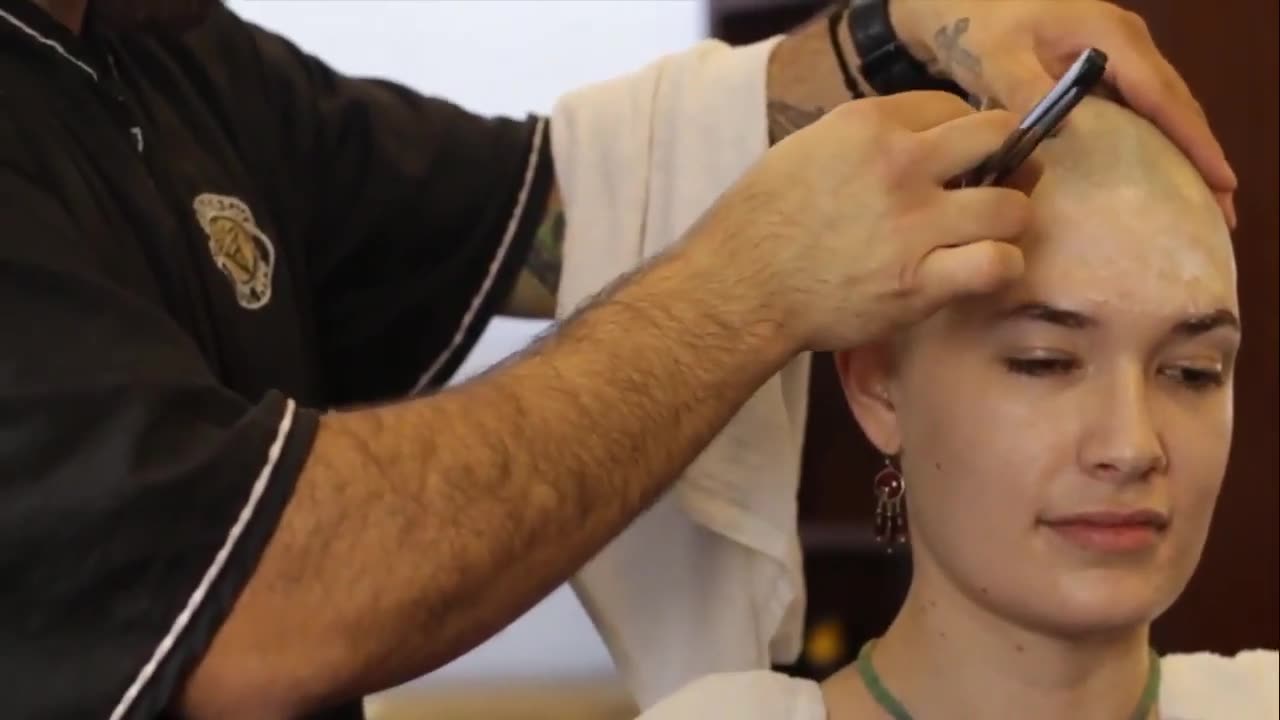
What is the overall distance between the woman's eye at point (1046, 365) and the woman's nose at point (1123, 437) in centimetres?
2

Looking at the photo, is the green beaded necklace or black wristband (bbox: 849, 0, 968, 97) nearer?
the green beaded necklace

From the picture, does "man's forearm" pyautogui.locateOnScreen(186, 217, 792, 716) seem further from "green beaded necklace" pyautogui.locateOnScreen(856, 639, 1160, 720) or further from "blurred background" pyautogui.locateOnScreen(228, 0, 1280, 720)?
"blurred background" pyautogui.locateOnScreen(228, 0, 1280, 720)

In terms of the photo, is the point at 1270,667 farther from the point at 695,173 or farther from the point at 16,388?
the point at 16,388

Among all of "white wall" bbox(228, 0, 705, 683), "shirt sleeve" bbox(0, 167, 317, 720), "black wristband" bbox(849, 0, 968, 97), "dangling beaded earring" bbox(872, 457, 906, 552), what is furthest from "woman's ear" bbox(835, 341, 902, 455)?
"white wall" bbox(228, 0, 705, 683)

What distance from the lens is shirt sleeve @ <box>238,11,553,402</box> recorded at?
52.0 inches

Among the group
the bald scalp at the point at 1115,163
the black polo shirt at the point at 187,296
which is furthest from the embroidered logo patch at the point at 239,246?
the bald scalp at the point at 1115,163

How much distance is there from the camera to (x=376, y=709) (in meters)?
1.74

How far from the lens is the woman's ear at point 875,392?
3.52 ft

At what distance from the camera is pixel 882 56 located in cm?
120

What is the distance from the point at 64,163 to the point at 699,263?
1.34 feet

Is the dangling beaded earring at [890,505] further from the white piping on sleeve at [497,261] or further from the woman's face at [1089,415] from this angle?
the white piping on sleeve at [497,261]

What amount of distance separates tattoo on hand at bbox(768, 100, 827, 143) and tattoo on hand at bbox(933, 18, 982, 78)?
0.45 feet

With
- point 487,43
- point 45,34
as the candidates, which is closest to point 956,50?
point 45,34

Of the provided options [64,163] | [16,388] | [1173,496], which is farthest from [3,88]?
[1173,496]
